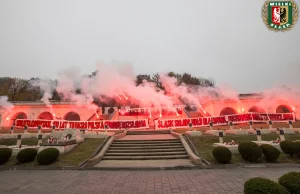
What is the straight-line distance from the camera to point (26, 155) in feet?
40.3

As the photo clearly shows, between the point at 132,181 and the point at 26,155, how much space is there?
926cm

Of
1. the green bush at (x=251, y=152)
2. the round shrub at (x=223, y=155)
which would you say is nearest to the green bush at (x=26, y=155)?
the round shrub at (x=223, y=155)

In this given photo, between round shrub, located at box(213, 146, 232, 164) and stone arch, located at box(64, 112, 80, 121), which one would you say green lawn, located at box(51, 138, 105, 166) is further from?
stone arch, located at box(64, 112, 80, 121)

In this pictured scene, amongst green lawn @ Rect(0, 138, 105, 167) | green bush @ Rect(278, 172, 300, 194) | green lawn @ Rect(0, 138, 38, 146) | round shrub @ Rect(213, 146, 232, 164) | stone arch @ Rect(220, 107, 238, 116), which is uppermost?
stone arch @ Rect(220, 107, 238, 116)

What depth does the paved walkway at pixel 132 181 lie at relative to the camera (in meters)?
7.26

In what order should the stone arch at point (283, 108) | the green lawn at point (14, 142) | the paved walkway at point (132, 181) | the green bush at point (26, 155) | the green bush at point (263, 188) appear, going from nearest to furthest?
the green bush at point (263, 188) → the paved walkway at point (132, 181) → the green bush at point (26, 155) → the green lawn at point (14, 142) → the stone arch at point (283, 108)

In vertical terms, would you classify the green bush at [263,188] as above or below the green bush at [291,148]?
above

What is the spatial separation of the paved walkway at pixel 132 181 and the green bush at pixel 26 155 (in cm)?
155

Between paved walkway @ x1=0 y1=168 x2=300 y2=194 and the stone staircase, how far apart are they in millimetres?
3126

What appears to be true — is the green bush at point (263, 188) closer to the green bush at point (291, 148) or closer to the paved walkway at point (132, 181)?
the paved walkway at point (132, 181)

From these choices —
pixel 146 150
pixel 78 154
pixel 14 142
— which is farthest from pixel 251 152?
pixel 14 142

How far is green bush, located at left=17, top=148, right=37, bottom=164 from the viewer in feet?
39.8

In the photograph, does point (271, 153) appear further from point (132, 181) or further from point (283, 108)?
point (283, 108)

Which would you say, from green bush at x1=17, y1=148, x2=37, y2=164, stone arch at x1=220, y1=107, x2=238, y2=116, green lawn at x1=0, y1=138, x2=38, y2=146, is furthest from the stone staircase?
stone arch at x1=220, y1=107, x2=238, y2=116
